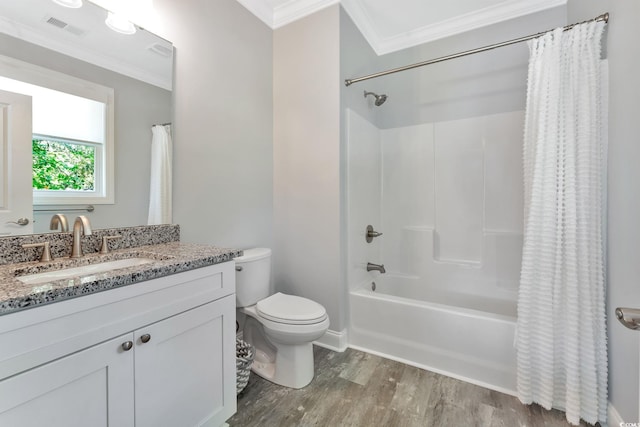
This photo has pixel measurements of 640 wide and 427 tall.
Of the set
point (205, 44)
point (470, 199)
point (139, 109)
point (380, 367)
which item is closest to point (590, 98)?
point (470, 199)

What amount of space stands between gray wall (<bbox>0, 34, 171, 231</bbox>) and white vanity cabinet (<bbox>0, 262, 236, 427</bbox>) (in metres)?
0.62

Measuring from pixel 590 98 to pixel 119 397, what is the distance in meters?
2.37

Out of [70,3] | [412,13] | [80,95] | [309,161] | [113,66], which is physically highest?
[412,13]

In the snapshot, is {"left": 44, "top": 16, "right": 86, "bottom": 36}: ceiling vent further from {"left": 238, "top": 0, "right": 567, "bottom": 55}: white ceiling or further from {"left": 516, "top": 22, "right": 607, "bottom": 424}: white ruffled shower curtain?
{"left": 516, "top": 22, "right": 607, "bottom": 424}: white ruffled shower curtain

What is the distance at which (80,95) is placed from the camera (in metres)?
1.35

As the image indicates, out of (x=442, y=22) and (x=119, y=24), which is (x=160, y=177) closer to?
(x=119, y=24)

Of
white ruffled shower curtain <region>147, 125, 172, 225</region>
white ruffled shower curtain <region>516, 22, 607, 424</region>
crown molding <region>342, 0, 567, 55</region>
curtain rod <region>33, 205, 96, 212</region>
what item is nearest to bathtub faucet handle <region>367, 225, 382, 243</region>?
white ruffled shower curtain <region>516, 22, 607, 424</region>

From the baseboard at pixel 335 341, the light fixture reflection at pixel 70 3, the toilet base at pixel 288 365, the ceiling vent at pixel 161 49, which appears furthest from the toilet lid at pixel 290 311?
the light fixture reflection at pixel 70 3

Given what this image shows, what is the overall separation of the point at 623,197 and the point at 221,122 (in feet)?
7.16

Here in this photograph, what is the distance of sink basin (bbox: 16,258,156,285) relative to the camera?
1.04 meters

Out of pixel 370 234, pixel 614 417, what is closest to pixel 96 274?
pixel 370 234

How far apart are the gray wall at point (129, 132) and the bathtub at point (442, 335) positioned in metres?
1.55

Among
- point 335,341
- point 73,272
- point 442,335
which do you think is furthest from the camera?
point 335,341

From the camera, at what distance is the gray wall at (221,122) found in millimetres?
1759
